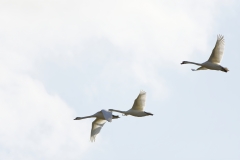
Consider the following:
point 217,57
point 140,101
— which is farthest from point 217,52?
point 140,101

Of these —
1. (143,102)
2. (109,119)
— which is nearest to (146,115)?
(143,102)

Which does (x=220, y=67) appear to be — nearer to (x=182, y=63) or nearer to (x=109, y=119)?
(x=182, y=63)

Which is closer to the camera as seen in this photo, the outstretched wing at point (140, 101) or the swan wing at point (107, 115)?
the swan wing at point (107, 115)

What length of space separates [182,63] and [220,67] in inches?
227

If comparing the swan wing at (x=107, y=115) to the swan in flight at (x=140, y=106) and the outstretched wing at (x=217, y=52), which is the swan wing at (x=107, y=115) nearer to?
the swan in flight at (x=140, y=106)

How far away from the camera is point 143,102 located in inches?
3238

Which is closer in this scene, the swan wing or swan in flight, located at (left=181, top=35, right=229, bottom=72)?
the swan wing

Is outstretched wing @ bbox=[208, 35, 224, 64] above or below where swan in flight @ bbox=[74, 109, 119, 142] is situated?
above

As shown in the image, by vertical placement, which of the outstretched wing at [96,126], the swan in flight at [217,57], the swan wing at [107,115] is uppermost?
the swan in flight at [217,57]

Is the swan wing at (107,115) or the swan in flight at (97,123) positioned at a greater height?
the swan in flight at (97,123)

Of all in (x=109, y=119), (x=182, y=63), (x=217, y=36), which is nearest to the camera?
(x=109, y=119)

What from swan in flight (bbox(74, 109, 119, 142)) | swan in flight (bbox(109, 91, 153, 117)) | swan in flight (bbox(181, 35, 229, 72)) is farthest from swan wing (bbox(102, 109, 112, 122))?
swan in flight (bbox(181, 35, 229, 72))

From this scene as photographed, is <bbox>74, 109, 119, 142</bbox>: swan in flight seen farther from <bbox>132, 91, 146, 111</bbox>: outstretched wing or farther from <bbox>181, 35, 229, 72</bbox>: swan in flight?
<bbox>181, 35, 229, 72</bbox>: swan in flight

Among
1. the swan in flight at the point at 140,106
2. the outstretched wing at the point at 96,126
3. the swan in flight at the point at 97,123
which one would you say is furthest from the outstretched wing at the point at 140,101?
the outstretched wing at the point at 96,126
